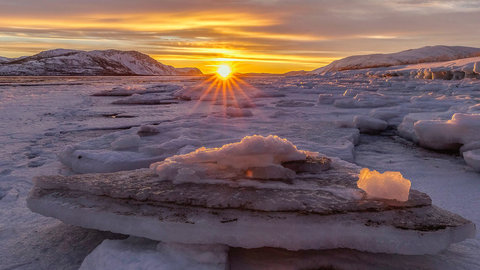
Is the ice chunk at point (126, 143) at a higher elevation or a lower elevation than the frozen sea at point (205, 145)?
higher

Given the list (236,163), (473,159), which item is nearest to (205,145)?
(236,163)

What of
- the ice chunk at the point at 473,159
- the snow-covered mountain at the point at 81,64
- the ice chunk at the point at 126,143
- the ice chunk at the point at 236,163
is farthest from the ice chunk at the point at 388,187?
the snow-covered mountain at the point at 81,64

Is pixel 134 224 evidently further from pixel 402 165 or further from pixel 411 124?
pixel 411 124

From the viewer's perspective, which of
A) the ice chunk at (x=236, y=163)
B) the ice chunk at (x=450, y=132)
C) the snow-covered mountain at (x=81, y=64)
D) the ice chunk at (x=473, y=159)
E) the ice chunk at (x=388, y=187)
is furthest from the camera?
the snow-covered mountain at (x=81, y=64)

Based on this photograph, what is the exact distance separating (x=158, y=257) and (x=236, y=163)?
0.69 metres

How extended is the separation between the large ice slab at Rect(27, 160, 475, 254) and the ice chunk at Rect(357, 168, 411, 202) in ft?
0.12

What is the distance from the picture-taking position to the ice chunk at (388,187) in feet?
4.91

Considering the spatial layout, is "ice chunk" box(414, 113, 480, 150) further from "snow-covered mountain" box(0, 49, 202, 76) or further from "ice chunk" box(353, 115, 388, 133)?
"snow-covered mountain" box(0, 49, 202, 76)

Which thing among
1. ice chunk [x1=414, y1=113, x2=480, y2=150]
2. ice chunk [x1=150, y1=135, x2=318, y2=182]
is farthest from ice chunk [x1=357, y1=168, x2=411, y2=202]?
ice chunk [x1=414, y1=113, x2=480, y2=150]

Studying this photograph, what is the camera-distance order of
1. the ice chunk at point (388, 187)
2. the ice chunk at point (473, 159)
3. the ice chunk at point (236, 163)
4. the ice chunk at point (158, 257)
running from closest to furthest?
the ice chunk at point (158, 257), the ice chunk at point (388, 187), the ice chunk at point (236, 163), the ice chunk at point (473, 159)

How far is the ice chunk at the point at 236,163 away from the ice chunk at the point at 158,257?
1.33 feet

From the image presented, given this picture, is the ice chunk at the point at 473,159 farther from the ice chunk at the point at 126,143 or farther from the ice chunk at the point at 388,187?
the ice chunk at the point at 126,143

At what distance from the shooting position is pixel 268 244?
1406 millimetres

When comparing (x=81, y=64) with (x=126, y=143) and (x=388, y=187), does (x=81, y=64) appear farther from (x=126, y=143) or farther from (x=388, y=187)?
(x=388, y=187)
